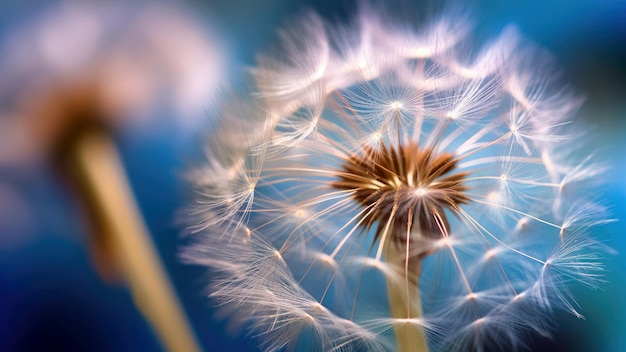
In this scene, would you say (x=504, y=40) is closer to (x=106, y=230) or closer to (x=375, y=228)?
(x=375, y=228)

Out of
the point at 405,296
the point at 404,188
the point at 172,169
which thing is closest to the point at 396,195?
the point at 404,188

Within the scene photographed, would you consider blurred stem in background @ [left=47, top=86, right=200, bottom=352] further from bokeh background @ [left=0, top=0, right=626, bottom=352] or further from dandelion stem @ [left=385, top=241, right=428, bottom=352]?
dandelion stem @ [left=385, top=241, right=428, bottom=352]

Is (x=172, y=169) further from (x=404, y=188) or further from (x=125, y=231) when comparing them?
(x=404, y=188)

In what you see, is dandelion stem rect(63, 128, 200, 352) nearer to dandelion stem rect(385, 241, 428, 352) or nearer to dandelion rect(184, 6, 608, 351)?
dandelion rect(184, 6, 608, 351)

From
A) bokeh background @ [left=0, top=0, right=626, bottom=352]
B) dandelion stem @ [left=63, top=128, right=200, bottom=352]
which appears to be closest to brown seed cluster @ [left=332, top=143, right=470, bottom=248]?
bokeh background @ [left=0, top=0, right=626, bottom=352]

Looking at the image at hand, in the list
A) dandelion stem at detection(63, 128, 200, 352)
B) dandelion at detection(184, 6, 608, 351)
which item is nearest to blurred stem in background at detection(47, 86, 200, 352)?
dandelion stem at detection(63, 128, 200, 352)

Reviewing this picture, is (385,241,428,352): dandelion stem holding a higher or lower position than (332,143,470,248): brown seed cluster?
lower
